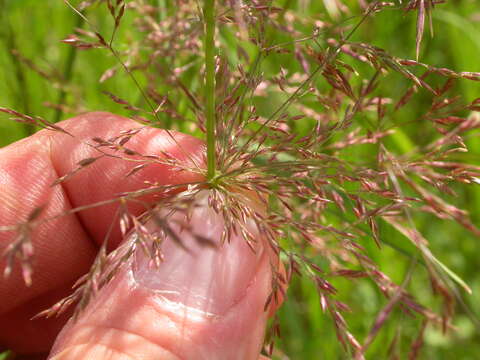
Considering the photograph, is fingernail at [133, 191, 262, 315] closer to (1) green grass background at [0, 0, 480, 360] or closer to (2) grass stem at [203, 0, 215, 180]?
(2) grass stem at [203, 0, 215, 180]

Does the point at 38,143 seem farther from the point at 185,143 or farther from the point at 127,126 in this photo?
the point at 185,143

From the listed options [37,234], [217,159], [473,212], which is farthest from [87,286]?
[473,212]

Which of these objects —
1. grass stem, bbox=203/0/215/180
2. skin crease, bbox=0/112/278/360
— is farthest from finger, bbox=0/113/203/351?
grass stem, bbox=203/0/215/180

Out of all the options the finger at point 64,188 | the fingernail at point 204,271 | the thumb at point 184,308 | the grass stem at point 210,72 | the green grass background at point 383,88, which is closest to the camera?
the grass stem at point 210,72

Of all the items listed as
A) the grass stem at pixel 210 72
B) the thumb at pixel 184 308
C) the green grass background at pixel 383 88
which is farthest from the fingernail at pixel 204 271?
the green grass background at pixel 383 88

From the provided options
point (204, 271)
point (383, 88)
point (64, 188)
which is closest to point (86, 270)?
point (64, 188)

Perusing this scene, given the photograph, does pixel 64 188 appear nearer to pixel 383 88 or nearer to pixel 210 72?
pixel 210 72

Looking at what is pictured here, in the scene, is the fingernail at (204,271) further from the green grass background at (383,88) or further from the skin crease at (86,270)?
the green grass background at (383,88)
